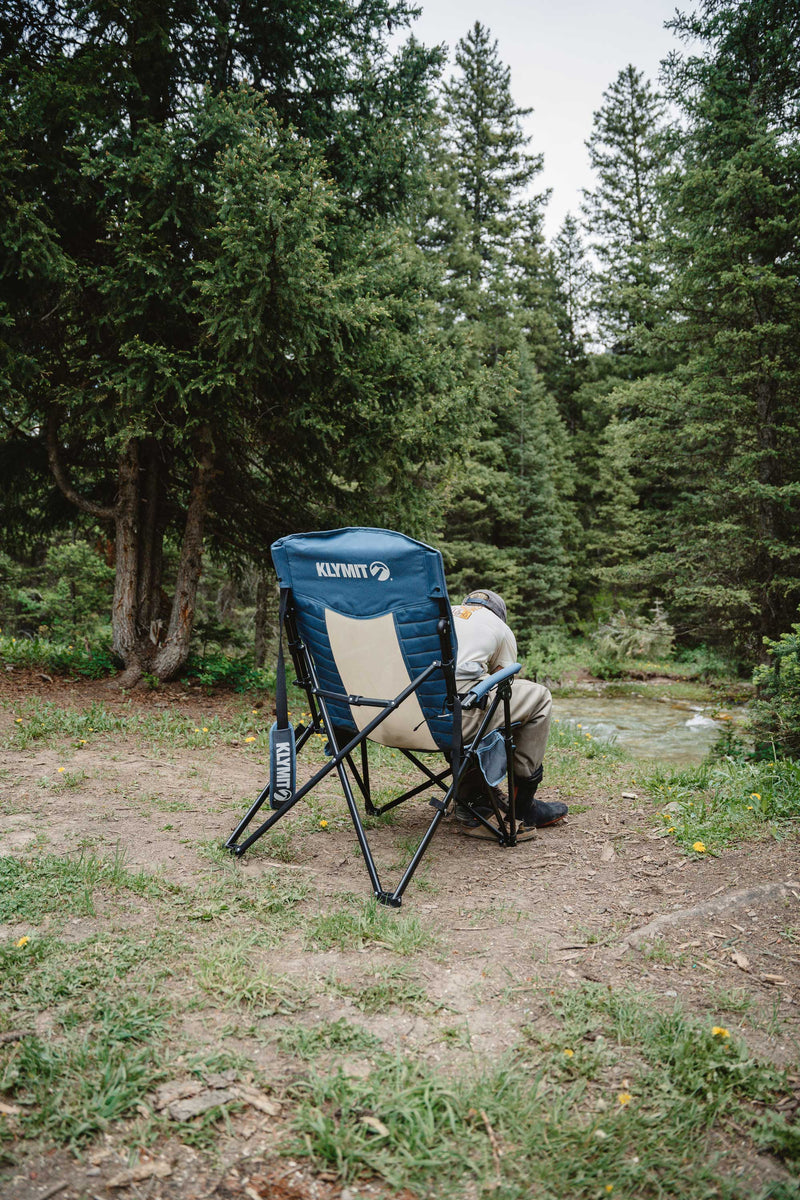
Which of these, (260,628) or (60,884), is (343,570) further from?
(260,628)

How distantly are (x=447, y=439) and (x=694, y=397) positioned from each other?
4069 millimetres

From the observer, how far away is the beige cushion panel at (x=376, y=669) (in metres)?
2.87

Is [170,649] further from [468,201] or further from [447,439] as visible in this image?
[468,201]

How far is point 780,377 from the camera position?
856 centimetres

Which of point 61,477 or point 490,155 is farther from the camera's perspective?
point 490,155

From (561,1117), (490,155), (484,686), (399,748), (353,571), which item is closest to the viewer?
(561,1117)

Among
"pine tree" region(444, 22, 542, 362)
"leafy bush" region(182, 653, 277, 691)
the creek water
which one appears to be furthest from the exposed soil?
"pine tree" region(444, 22, 542, 362)

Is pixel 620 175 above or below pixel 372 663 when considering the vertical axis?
above

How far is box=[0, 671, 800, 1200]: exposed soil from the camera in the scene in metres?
1.46

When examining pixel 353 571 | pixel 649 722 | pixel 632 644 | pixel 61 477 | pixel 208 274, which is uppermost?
pixel 208 274

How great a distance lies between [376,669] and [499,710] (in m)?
0.85

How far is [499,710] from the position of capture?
3490mm

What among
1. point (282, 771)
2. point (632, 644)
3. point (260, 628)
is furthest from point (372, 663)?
point (632, 644)

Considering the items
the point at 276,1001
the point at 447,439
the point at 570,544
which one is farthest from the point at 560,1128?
the point at 570,544
